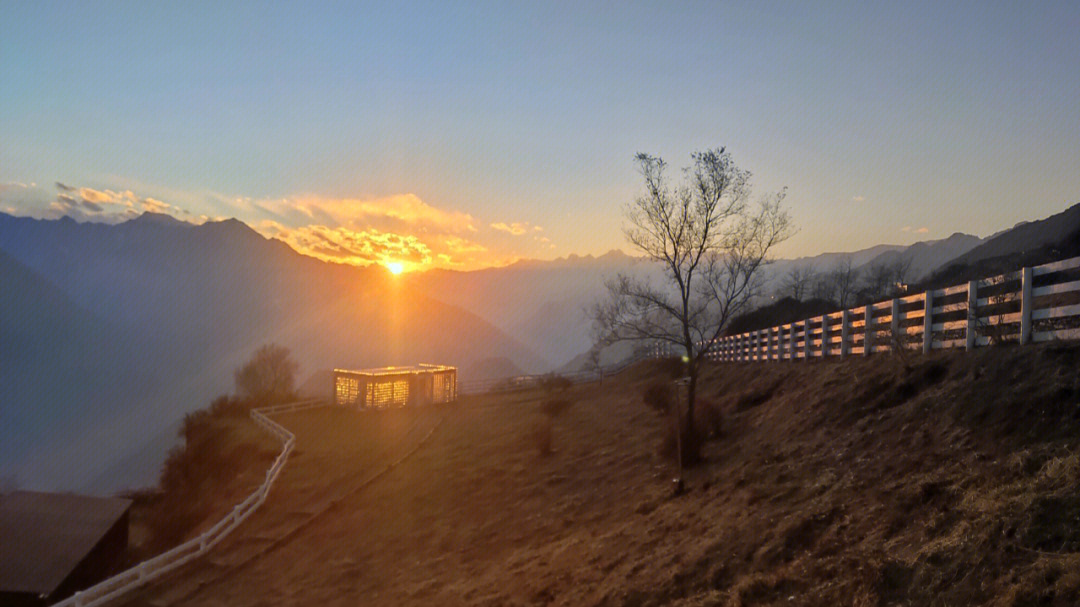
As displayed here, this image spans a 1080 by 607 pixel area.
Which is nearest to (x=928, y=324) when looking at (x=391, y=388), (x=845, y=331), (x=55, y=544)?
(x=845, y=331)

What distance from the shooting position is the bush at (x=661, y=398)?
29688 millimetres

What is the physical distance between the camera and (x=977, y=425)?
33.4 ft

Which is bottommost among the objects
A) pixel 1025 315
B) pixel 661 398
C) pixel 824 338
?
pixel 661 398

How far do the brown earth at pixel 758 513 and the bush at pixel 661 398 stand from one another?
158 cm

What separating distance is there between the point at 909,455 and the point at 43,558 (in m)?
22.6

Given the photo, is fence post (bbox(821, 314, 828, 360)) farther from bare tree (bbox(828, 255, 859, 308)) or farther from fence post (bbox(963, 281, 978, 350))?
bare tree (bbox(828, 255, 859, 308))

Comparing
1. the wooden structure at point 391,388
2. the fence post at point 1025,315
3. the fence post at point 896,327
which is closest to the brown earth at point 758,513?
the fence post at point 1025,315

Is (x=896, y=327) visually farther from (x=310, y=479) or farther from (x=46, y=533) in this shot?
(x=46, y=533)

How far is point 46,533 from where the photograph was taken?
2173 cm

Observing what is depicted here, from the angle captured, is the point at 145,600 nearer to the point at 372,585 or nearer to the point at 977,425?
the point at 372,585

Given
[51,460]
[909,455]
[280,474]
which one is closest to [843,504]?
[909,455]

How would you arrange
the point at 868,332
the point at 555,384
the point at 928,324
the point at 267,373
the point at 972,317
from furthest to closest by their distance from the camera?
the point at 267,373
the point at 555,384
the point at 868,332
the point at 928,324
the point at 972,317

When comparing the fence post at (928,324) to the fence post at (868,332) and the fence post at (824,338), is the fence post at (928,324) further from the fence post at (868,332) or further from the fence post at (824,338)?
the fence post at (824,338)

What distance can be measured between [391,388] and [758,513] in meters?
45.2
